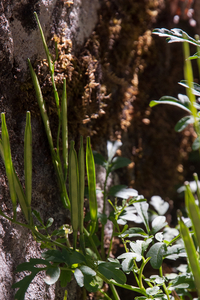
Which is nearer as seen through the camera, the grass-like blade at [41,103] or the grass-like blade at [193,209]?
the grass-like blade at [193,209]

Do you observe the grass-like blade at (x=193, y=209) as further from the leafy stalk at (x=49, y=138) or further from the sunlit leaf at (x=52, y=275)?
the leafy stalk at (x=49, y=138)

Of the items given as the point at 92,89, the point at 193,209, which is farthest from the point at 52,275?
the point at 92,89

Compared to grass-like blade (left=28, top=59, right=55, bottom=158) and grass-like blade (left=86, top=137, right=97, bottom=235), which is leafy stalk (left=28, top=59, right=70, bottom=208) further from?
grass-like blade (left=86, top=137, right=97, bottom=235)

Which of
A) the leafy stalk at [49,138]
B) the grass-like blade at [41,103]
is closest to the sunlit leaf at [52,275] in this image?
the leafy stalk at [49,138]

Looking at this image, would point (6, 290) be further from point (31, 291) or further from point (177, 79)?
point (177, 79)

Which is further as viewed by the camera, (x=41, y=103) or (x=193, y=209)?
(x=41, y=103)

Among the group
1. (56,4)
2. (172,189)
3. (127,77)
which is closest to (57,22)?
(56,4)

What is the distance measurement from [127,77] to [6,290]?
41.4 inches

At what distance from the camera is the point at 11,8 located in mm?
731

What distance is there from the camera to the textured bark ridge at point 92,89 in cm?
73

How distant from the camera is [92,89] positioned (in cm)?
98

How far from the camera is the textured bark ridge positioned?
2.41 ft

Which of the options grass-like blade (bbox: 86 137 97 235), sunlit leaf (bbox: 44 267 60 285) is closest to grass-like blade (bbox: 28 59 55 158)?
grass-like blade (bbox: 86 137 97 235)

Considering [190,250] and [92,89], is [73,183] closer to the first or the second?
[190,250]
